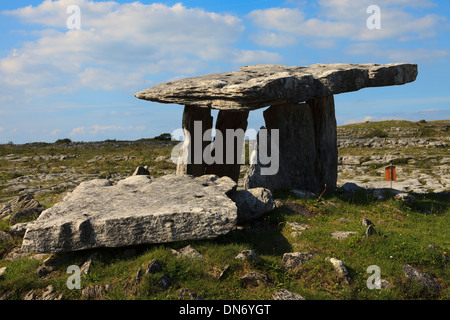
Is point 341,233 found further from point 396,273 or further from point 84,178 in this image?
point 84,178

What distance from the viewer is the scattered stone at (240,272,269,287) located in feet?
25.9

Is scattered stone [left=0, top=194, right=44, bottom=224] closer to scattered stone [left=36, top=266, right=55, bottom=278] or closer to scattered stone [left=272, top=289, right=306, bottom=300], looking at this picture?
scattered stone [left=36, top=266, right=55, bottom=278]

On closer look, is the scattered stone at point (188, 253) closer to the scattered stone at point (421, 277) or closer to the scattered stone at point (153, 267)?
the scattered stone at point (153, 267)

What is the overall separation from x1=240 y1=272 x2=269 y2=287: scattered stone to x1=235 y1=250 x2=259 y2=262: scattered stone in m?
0.50

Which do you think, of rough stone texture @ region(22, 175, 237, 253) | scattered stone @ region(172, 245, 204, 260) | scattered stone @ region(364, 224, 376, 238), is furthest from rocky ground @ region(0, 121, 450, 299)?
rough stone texture @ region(22, 175, 237, 253)

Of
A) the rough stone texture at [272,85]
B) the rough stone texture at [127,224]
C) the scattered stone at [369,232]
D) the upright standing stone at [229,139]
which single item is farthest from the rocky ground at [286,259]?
the rough stone texture at [272,85]

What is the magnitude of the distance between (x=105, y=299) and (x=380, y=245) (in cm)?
639

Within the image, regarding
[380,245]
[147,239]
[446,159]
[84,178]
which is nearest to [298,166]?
[380,245]

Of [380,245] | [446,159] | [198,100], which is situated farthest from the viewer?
[446,159]

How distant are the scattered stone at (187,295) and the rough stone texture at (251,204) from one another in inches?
152

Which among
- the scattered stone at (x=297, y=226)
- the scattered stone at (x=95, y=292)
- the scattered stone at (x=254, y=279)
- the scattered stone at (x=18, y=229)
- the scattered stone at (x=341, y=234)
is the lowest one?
the scattered stone at (x=95, y=292)

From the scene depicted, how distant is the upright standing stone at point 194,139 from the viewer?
15.0 metres

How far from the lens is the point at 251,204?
1127 centimetres

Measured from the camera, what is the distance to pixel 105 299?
7.61m
